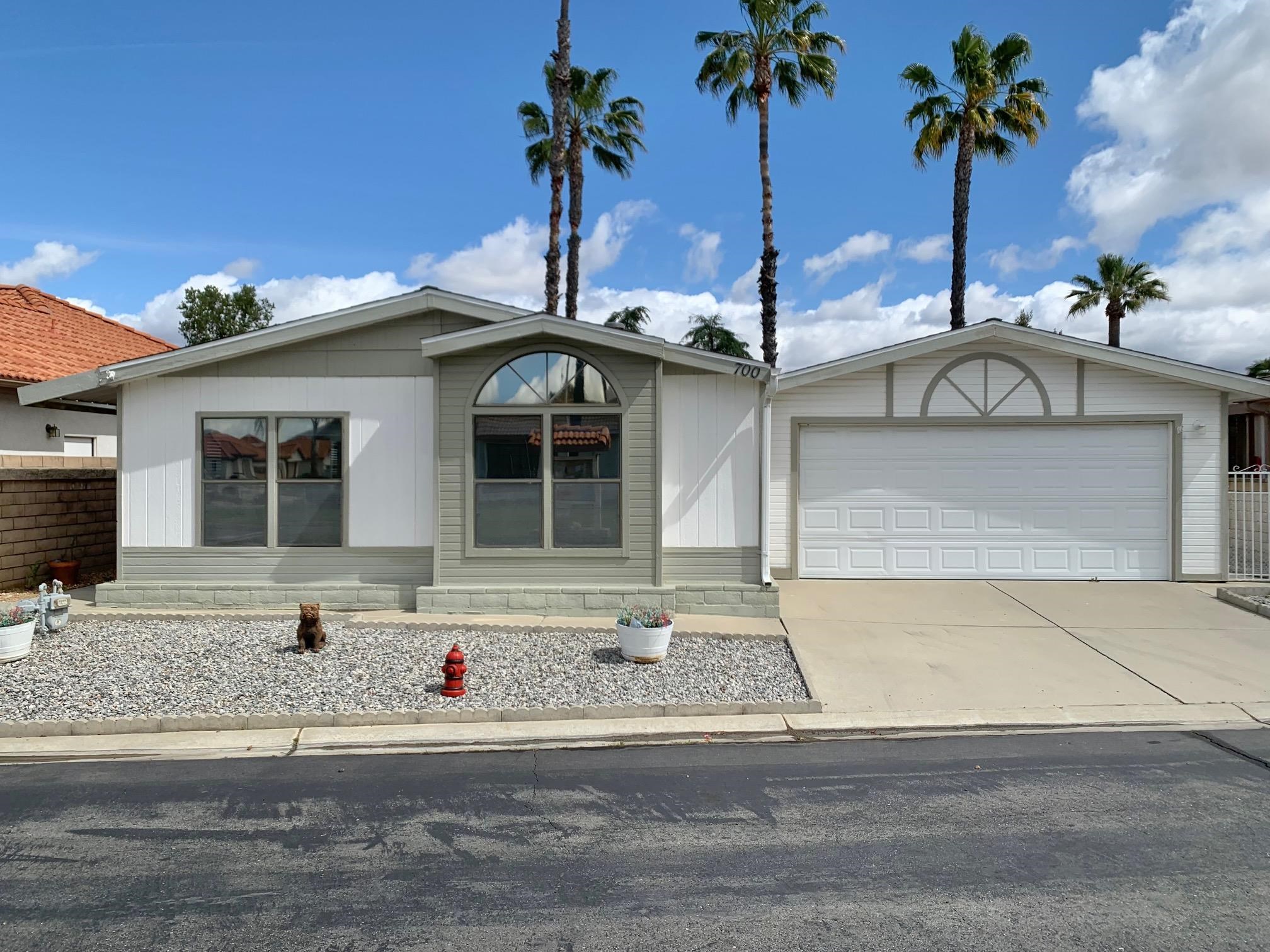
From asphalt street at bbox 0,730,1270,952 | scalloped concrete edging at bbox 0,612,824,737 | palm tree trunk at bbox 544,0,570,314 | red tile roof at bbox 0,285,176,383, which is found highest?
palm tree trunk at bbox 544,0,570,314

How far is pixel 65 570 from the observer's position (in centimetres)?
1095

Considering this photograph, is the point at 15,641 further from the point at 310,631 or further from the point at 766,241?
the point at 766,241

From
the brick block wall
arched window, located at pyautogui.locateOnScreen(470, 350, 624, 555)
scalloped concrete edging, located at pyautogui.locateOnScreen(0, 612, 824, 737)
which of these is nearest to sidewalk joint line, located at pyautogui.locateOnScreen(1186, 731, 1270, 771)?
scalloped concrete edging, located at pyautogui.locateOnScreen(0, 612, 824, 737)

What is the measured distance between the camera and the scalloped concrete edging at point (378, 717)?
570 cm

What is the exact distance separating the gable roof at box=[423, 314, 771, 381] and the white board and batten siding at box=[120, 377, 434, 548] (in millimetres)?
852

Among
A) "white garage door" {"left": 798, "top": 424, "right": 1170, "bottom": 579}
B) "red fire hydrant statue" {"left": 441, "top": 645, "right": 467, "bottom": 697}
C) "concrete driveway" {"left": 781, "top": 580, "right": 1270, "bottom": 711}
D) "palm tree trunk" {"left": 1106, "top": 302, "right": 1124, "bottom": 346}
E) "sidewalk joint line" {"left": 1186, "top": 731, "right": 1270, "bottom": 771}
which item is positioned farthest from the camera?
"palm tree trunk" {"left": 1106, "top": 302, "right": 1124, "bottom": 346}

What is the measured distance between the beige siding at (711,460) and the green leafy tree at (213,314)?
2291 cm

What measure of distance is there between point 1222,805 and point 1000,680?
2466mm

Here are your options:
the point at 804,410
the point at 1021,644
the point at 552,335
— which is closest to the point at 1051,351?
the point at 804,410

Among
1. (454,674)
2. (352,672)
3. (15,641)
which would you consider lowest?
(352,672)

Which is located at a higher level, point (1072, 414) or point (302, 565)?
point (1072, 414)

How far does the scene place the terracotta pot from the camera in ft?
35.6

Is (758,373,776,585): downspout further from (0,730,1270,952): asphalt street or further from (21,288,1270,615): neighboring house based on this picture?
(0,730,1270,952): asphalt street

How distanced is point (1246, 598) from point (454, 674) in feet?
31.5
